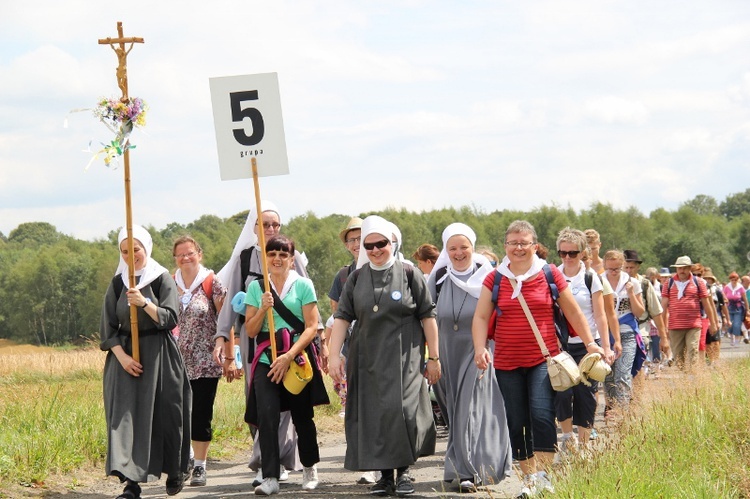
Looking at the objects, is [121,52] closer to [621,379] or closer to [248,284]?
[248,284]

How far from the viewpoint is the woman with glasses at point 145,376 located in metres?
8.22

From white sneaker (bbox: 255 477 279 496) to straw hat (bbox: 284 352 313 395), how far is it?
2.35ft

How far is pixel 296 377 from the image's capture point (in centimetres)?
864

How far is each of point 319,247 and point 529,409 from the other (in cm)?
6164

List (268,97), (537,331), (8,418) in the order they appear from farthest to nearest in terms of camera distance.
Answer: (8,418), (268,97), (537,331)

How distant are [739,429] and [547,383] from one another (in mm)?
1869

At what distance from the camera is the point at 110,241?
316 feet

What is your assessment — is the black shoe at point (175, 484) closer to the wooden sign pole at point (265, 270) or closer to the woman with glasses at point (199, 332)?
the woman with glasses at point (199, 332)

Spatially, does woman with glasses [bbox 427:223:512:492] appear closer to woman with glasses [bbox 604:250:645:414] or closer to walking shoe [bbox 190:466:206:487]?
walking shoe [bbox 190:466:206:487]

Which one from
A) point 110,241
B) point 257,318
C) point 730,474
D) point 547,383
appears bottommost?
point 730,474

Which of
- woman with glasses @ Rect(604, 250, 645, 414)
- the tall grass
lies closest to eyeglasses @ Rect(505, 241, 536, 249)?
the tall grass

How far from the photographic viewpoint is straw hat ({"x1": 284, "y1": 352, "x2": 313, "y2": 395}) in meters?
8.64

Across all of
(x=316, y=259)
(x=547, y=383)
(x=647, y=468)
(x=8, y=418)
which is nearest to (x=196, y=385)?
(x=8, y=418)

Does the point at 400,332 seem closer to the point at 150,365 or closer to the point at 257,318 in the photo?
the point at 257,318
